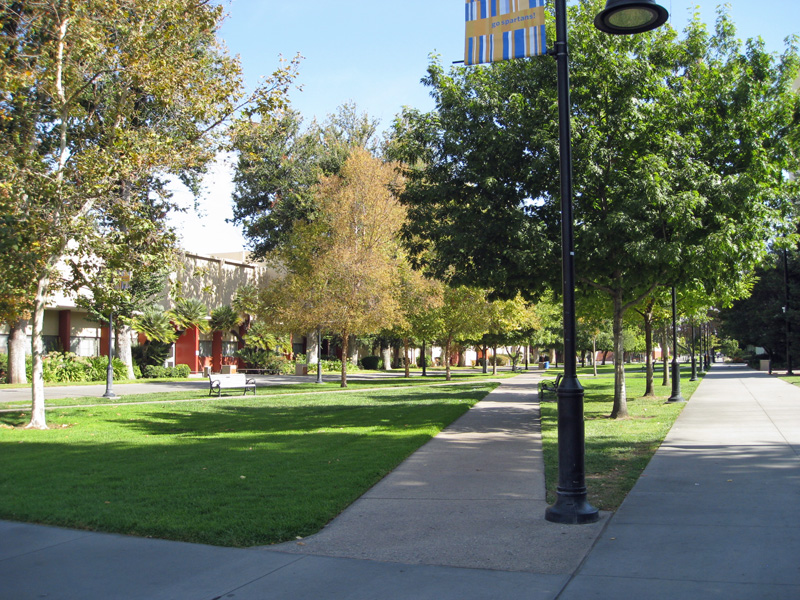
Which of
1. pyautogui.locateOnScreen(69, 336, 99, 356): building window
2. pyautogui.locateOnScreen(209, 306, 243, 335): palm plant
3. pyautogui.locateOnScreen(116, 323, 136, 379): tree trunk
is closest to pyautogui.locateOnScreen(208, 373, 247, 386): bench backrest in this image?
pyautogui.locateOnScreen(116, 323, 136, 379): tree trunk

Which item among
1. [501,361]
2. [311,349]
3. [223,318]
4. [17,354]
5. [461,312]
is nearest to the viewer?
[17,354]

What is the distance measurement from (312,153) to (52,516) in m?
40.3

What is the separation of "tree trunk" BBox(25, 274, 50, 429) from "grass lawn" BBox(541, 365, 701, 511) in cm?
1092

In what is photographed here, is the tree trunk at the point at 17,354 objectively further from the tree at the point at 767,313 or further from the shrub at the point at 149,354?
the tree at the point at 767,313

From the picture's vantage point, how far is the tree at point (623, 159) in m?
13.1

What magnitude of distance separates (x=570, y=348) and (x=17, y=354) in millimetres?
32859

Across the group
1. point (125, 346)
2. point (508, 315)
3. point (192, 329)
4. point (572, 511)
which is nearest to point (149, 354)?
point (125, 346)

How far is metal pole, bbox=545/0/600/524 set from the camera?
662 centimetres

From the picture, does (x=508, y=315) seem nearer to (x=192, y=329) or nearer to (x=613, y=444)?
(x=192, y=329)

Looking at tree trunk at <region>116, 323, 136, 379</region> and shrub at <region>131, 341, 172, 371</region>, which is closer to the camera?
tree trunk at <region>116, 323, 136, 379</region>

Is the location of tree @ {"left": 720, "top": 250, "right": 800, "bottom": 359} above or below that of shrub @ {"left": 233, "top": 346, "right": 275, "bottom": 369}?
above

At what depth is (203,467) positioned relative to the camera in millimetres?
9734

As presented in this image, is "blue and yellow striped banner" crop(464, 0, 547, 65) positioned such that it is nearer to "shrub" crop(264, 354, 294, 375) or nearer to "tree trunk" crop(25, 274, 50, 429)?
"tree trunk" crop(25, 274, 50, 429)

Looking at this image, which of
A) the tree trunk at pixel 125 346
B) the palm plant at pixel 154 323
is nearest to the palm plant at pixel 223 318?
the palm plant at pixel 154 323
